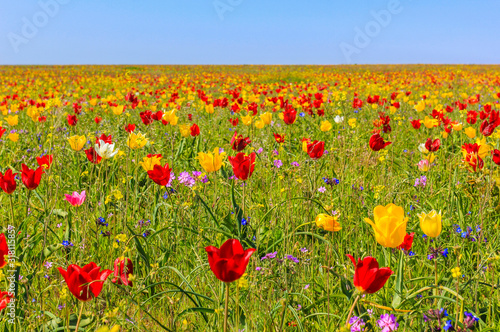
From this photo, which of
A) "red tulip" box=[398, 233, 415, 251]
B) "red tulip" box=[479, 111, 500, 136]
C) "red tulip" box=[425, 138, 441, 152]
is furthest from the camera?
"red tulip" box=[479, 111, 500, 136]

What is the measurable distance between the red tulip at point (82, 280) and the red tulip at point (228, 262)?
371 millimetres

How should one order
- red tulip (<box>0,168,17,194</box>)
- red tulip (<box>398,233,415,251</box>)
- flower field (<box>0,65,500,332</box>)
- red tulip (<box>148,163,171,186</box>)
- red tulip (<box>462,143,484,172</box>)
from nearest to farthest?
flower field (<box>0,65,500,332</box>) → red tulip (<box>398,233,415,251</box>) → red tulip (<box>0,168,17,194</box>) → red tulip (<box>148,163,171,186</box>) → red tulip (<box>462,143,484,172</box>)

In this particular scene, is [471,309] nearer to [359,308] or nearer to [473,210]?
[359,308]

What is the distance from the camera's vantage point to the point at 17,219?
8.68ft

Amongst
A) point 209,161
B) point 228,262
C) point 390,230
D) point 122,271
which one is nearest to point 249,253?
point 228,262

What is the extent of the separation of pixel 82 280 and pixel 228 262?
49 cm

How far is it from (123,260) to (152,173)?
24.6 inches

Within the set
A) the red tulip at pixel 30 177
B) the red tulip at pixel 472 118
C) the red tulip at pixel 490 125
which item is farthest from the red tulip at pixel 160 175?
the red tulip at pixel 472 118

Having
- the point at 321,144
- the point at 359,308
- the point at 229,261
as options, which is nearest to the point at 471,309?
the point at 359,308

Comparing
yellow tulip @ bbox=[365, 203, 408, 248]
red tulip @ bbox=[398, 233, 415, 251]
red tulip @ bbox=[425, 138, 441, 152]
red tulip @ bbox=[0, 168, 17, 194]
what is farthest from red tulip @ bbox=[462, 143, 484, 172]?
red tulip @ bbox=[0, 168, 17, 194]

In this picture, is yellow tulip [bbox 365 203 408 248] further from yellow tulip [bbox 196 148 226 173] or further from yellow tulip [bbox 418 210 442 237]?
yellow tulip [bbox 196 148 226 173]

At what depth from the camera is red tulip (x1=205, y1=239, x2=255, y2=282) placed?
3.24 feet

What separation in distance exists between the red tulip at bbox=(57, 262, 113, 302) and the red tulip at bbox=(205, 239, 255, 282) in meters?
0.37

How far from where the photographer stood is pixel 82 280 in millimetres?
1131
